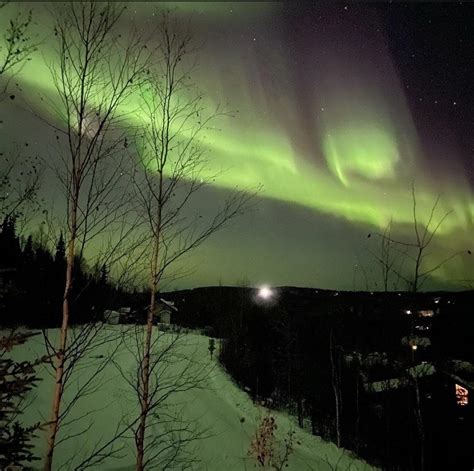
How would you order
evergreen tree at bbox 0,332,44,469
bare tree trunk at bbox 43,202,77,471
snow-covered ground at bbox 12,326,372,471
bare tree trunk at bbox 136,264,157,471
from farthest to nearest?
snow-covered ground at bbox 12,326,372,471, bare tree trunk at bbox 136,264,157,471, bare tree trunk at bbox 43,202,77,471, evergreen tree at bbox 0,332,44,469

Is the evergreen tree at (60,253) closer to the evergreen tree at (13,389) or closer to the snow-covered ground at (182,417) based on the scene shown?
the evergreen tree at (13,389)

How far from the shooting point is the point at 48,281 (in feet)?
24.1

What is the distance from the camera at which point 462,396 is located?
86.0 feet

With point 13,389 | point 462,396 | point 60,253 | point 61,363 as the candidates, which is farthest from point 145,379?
point 462,396

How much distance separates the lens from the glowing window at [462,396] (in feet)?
84.9

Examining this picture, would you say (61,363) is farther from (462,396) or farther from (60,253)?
A: (462,396)

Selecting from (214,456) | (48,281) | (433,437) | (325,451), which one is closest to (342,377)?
(433,437)

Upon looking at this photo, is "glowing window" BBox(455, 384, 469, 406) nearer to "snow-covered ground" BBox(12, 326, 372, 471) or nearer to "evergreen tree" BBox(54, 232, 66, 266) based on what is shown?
"snow-covered ground" BBox(12, 326, 372, 471)

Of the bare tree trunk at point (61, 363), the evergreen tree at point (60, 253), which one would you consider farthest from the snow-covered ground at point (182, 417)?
the bare tree trunk at point (61, 363)

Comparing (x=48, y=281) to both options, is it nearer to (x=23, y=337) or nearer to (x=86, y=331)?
(x=86, y=331)

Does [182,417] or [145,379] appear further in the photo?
[182,417]

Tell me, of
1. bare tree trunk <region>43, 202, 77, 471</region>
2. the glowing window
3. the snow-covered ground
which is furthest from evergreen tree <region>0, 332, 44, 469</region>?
the glowing window

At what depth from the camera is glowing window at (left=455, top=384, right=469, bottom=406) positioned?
2589 centimetres

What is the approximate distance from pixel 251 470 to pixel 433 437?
14541mm
